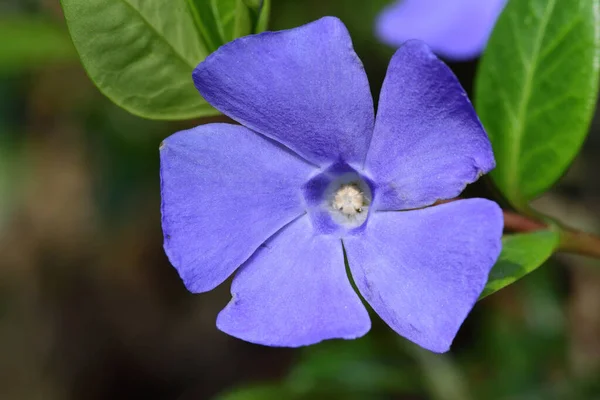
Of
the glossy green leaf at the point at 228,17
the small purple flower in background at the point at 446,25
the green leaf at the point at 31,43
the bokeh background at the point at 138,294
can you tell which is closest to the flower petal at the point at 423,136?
the glossy green leaf at the point at 228,17

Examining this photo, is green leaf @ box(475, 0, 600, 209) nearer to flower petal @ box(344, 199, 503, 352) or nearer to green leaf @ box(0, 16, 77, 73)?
flower petal @ box(344, 199, 503, 352)

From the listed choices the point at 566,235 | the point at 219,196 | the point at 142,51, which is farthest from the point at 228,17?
the point at 566,235

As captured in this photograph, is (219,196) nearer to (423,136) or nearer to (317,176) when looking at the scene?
(317,176)

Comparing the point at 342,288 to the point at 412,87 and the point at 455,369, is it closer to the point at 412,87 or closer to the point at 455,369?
the point at 412,87

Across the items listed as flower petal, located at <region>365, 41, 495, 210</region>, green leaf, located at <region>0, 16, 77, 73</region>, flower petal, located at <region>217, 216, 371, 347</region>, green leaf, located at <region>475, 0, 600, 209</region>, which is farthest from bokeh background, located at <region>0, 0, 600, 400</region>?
flower petal, located at <region>365, 41, 495, 210</region>

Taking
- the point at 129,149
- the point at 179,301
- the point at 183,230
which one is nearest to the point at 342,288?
the point at 183,230

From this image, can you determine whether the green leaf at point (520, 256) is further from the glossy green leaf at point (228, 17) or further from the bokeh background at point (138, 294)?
the bokeh background at point (138, 294)
